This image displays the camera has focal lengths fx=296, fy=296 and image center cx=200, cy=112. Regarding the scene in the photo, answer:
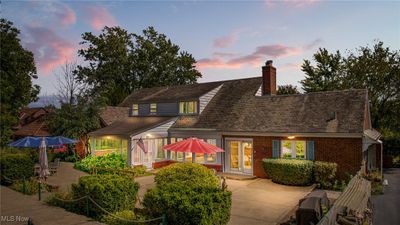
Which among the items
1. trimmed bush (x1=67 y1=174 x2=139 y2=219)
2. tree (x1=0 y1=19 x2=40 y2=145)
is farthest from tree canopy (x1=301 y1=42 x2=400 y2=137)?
tree (x1=0 y1=19 x2=40 y2=145)

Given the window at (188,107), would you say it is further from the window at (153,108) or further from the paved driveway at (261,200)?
the paved driveway at (261,200)

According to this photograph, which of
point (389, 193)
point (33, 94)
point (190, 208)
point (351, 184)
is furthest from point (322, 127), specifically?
point (33, 94)

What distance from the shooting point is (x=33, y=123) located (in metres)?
40.1

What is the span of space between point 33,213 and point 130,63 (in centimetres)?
4179

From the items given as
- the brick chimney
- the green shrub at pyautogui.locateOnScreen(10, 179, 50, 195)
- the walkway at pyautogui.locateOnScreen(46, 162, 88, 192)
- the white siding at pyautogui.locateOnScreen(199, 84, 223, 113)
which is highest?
the brick chimney

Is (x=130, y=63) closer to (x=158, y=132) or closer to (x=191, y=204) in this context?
(x=158, y=132)

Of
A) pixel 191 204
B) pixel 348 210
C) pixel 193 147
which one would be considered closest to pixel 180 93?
pixel 193 147

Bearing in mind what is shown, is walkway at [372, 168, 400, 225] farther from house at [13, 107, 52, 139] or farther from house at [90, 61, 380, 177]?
house at [13, 107, 52, 139]

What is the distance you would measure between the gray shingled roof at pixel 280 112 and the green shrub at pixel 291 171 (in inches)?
83.1

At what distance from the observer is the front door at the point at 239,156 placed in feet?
68.1

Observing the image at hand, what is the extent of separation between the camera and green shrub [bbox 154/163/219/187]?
13.2 m

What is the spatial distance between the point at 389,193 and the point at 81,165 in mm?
21029

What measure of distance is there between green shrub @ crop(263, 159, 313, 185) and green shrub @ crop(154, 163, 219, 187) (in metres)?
5.71

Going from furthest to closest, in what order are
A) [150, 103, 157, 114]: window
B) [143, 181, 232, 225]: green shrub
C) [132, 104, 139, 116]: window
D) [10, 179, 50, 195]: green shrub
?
[132, 104, 139, 116]: window, [150, 103, 157, 114]: window, [10, 179, 50, 195]: green shrub, [143, 181, 232, 225]: green shrub
